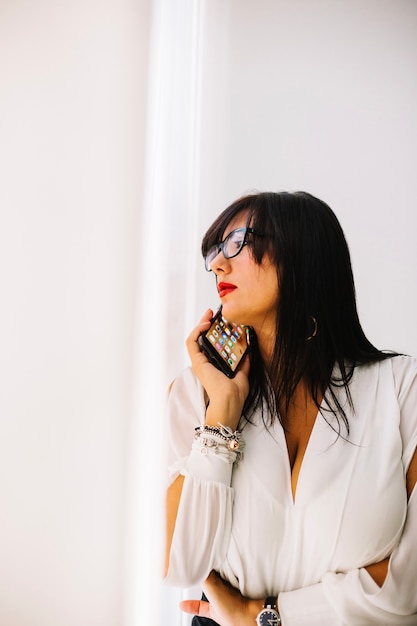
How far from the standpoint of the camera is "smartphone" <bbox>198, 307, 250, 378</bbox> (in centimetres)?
95

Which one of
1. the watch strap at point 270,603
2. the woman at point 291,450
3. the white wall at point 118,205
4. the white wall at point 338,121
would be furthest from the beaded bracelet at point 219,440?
the white wall at point 338,121

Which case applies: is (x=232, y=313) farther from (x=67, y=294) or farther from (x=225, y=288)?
(x=67, y=294)

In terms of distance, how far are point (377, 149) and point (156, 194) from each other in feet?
1.57

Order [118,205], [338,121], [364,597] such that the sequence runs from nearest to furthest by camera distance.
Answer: [364,597] < [118,205] < [338,121]

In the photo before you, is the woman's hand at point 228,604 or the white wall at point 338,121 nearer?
the woman's hand at point 228,604

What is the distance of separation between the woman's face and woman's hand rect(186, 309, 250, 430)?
55 millimetres

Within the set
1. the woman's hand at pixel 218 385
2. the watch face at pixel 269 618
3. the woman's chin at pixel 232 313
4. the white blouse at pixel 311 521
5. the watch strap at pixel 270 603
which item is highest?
the woman's chin at pixel 232 313

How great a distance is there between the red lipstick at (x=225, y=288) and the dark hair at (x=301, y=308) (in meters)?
0.07

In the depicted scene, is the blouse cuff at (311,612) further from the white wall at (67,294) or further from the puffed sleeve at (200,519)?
the white wall at (67,294)

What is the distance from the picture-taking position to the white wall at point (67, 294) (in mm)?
898

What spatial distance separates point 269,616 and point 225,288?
20.8 inches

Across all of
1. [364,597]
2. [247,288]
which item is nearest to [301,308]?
[247,288]

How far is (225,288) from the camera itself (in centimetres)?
96

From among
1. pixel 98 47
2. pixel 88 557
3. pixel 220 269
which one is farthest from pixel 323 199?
pixel 88 557
